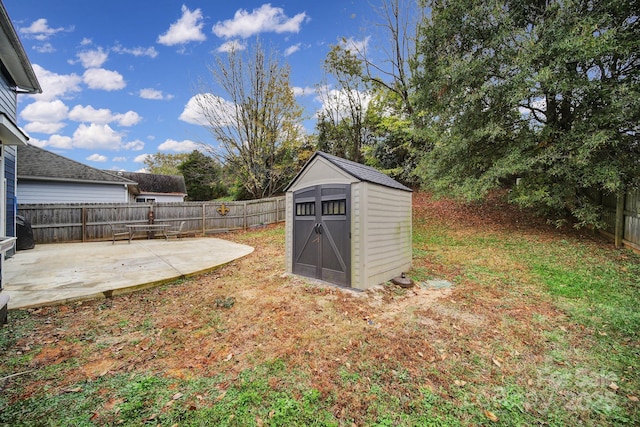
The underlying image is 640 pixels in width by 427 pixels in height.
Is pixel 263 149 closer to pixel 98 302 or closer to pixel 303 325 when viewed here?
pixel 98 302

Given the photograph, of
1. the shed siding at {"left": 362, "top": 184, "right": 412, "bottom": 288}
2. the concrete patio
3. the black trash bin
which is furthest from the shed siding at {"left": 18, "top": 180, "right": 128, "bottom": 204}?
the shed siding at {"left": 362, "top": 184, "right": 412, "bottom": 288}

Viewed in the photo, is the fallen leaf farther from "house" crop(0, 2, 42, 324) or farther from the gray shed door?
"house" crop(0, 2, 42, 324)

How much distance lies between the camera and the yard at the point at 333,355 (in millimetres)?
1894

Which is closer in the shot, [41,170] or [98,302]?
[98,302]

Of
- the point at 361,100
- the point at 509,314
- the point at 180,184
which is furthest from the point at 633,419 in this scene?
the point at 180,184

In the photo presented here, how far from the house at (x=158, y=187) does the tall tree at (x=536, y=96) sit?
2085 cm

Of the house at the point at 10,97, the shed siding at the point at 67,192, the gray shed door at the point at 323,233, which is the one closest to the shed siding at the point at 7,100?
the house at the point at 10,97

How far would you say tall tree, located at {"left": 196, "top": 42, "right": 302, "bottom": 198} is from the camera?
13.7 metres

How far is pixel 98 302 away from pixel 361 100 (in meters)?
15.7

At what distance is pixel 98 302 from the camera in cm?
382

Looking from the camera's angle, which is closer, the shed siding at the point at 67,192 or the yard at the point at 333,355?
the yard at the point at 333,355

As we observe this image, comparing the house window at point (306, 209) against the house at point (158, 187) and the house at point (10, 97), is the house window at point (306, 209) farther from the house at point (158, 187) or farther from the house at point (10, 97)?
the house at point (158, 187)

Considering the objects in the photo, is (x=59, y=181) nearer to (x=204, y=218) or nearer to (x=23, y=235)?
(x=23, y=235)

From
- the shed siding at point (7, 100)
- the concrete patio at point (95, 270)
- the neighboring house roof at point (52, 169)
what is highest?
the shed siding at point (7, 100)
